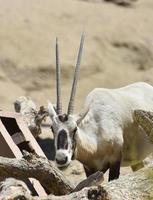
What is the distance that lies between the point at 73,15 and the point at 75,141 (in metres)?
12.2

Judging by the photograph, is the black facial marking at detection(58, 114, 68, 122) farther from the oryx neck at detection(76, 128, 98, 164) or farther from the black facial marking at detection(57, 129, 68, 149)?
the oryx neck at detection(76, 128, 98, 164)

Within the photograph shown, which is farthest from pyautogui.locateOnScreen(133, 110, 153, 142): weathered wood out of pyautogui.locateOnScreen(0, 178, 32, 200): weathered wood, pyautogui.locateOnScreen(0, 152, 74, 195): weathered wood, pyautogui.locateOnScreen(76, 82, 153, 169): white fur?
pyautogui.locateOnScreen(76, 82, 153, 169): white fur

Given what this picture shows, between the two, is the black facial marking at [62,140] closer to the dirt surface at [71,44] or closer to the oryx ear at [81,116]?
→ the oryx ear at [81,116]

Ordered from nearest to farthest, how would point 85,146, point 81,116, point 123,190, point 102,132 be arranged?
point 123,190 → point 81,116 → point 85,146 → point 102,132

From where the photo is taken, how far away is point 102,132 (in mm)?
8461

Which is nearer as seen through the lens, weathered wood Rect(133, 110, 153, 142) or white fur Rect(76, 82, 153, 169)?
weathered wood Rect(133, 110, 153, 142)

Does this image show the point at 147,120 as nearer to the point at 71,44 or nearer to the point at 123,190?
the point at 123,190

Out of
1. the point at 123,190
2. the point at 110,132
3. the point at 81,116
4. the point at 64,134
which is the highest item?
the point at 123,190

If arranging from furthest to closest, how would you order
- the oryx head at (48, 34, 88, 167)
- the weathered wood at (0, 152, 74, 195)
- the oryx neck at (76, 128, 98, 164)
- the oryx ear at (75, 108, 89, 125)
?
the oryx neck at (76, 128, 98, 164), the oryx ear at (75, 108, 89, 125), the oryx head at (48, 34, 88, 167), the weathered wood at (0, 152, 74, 195)

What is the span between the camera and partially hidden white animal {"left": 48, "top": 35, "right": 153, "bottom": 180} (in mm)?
7754

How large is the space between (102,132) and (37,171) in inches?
127

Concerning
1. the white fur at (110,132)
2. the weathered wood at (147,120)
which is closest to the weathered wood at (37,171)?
the weathered wood at (147,120)

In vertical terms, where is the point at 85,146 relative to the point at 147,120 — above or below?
below

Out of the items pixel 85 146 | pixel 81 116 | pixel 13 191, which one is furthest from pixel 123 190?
pixel 85 146
